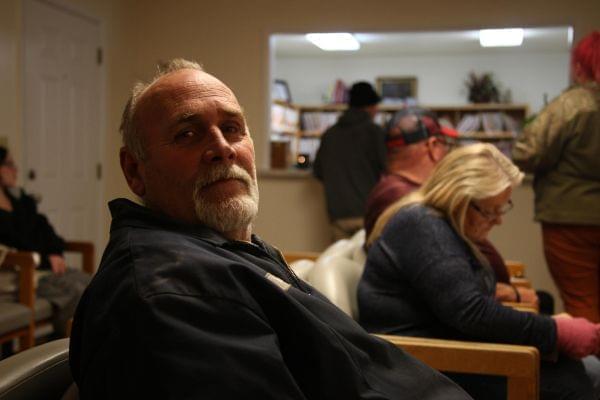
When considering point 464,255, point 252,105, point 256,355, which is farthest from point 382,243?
point 252,105

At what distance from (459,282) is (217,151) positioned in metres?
0.83

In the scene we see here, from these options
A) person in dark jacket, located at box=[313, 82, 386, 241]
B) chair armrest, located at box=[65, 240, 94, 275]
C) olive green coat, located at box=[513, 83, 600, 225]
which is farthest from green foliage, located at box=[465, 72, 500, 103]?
chair armrest, located at box=[65, 240, 94, 275]

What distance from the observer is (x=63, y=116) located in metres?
4.57

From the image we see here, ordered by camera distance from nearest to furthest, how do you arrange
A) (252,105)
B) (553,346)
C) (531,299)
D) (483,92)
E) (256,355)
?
(256,355)
(553,346)
(531,299)
(252,105)
(483,92)

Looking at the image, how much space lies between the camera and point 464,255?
1.78m

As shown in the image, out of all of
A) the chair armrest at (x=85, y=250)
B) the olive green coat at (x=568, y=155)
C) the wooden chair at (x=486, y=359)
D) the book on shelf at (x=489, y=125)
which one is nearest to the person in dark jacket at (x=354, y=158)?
the olive green coat at (x=568, y=155)

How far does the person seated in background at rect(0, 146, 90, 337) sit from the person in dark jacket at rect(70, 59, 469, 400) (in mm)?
2206

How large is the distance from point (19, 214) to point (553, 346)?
2737 mm

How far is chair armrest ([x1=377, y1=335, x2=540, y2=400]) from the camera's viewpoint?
158 cm

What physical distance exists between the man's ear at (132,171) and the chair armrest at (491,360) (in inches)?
28.8

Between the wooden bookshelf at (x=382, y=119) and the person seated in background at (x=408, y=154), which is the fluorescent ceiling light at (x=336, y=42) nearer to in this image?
the wooden bookshelf at (x=382, y=119)

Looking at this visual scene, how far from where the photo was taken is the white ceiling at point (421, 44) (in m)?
7.91

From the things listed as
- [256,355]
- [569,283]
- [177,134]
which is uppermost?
[177,134]

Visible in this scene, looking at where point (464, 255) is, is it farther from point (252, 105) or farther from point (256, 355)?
point (252, 105)
